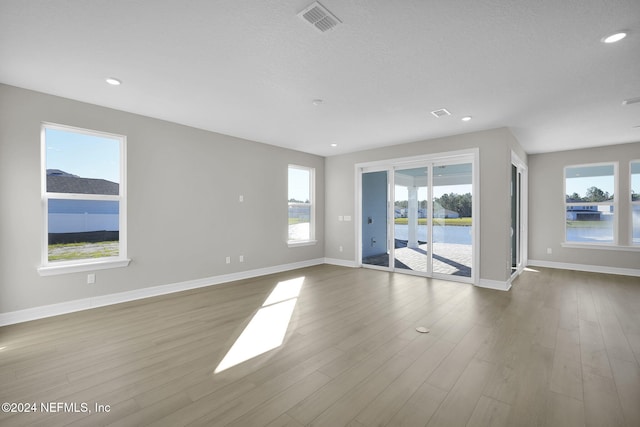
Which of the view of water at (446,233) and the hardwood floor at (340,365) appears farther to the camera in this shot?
the view of water at (446,233)

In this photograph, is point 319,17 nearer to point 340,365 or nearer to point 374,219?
point 340,365

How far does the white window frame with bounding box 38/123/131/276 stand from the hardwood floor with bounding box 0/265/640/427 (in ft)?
1.97

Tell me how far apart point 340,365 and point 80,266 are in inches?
142

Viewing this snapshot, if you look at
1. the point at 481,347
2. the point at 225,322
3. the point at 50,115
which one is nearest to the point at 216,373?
the point at 225,322

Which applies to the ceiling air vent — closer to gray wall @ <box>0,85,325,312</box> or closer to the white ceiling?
the white ceiling

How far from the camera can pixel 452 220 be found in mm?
5395

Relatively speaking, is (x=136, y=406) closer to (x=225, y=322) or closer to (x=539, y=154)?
(x=225, y=322)

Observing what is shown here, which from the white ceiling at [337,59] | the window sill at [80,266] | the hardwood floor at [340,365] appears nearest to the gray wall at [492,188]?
the white ceiling at [337,59]

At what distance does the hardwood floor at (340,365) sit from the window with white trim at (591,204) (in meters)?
2.75

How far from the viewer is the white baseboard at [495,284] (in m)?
4.73

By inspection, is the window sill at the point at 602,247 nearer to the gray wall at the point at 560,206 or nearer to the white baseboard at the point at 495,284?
the gray wall at the point at 560,206

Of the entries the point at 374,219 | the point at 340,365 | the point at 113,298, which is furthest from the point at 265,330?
the point at 374,219

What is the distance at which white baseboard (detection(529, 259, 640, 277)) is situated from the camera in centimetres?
578

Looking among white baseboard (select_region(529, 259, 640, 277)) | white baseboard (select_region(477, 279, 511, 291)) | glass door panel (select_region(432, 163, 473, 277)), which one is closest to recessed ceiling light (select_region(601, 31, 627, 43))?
glass door panel (select_region(432, 163, 473, 277))
